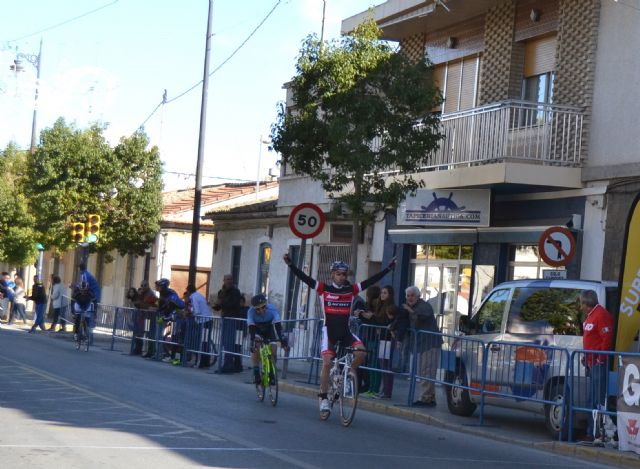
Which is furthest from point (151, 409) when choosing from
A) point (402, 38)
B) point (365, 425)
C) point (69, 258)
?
point (69, 258)

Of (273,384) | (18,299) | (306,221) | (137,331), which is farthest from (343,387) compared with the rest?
(18,299)

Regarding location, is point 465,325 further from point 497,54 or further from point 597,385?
point 497,54

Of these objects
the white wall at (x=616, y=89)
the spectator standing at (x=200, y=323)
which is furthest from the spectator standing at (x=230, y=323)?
the white wall at (x=616, y=89)

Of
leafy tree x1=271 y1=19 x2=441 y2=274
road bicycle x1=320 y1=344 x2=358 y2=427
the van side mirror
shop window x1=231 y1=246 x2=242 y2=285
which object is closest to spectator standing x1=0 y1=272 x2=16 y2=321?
shop window x1=231 y1=246 x2=242 y2=285

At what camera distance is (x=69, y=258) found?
54750mm

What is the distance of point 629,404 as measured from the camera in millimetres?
12422

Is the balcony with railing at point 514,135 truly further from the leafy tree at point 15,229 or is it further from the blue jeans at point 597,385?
the leafy tree at point 15,229

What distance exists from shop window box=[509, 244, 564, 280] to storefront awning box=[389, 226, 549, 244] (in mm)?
257

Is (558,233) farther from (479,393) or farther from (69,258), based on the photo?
(69,258)

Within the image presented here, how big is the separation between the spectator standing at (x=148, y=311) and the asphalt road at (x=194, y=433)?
752 cm

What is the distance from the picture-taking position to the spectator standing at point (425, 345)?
16.6 m

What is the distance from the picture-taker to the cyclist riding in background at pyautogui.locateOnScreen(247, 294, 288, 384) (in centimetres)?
1667

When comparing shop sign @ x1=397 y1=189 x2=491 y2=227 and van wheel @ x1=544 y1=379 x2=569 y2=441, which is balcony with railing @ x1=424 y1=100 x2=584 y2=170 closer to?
shop sign @ x1=397 y1=189 x2=491 y2=227

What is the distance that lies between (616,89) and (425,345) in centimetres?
644
